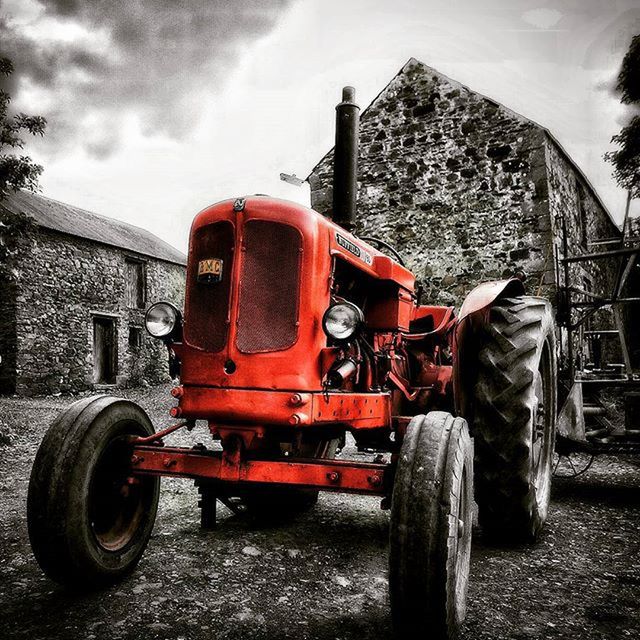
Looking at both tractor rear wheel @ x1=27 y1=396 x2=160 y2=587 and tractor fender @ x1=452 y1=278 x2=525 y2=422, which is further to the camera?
tractor fender @ x1=452 y1=278 x2=525 y2=422

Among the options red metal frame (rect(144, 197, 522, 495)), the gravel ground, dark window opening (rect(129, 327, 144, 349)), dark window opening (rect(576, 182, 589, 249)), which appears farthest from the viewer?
dark window opening (rect(129, 327, 144, 349))

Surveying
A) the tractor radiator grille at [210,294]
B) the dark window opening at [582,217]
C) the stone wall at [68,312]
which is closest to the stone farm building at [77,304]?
the stone wall at [68,312]

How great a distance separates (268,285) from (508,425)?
4.38ft

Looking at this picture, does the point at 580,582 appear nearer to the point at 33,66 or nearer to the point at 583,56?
the point at 583,56

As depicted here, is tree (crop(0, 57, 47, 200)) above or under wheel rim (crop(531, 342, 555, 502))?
above

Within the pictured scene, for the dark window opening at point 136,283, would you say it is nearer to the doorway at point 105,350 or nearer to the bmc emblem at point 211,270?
the doorway at point 105,350

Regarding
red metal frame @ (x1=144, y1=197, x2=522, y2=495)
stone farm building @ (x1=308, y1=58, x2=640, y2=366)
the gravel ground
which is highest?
stone farm building @ (x1=308, y1=58, x2=640, y2=366)

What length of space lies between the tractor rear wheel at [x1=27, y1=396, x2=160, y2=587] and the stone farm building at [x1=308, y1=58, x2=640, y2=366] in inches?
231

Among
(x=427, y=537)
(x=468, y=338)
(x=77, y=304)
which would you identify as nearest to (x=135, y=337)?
(x=77, y=304)

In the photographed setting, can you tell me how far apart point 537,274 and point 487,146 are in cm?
190

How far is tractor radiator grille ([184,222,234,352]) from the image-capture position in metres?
2.37

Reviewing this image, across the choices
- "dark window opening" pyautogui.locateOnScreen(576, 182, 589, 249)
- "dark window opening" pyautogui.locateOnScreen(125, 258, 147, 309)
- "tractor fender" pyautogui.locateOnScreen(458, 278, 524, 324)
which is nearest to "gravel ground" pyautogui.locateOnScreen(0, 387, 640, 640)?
"tractor fender" pyautogui.locateOnScreen(458, 278, 524, 324)

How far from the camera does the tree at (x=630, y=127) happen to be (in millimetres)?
10547

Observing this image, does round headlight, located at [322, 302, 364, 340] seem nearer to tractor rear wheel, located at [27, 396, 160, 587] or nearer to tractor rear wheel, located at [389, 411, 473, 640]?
tractor rear wheel, located at [389, 411, 473, 640]
